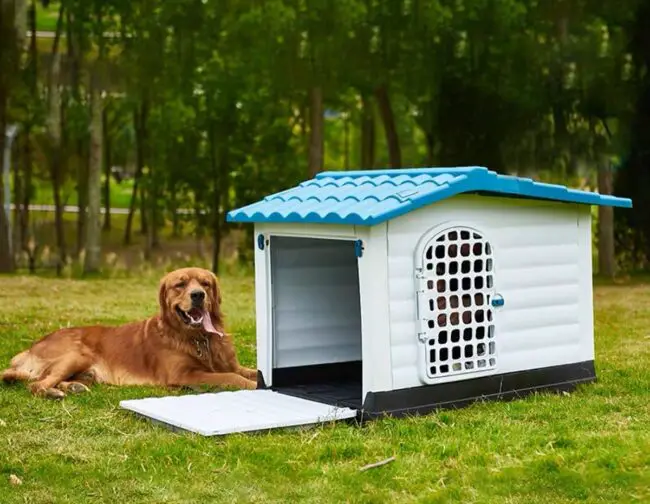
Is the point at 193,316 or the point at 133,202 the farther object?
the point at 133,202

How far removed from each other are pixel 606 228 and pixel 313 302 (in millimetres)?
11895

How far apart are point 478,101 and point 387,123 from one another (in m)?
2.29

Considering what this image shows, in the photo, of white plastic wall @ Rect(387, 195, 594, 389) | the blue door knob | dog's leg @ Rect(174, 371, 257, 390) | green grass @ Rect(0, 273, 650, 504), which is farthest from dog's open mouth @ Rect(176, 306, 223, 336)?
the blue door knob

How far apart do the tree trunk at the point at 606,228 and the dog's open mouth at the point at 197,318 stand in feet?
40.0

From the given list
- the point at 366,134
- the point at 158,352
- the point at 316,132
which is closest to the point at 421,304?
the point at 158,352

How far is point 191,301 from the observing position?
7551 millimetres

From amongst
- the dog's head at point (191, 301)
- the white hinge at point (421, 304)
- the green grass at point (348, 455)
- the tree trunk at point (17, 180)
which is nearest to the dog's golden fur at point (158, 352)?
the dog's head at point (191, 301)

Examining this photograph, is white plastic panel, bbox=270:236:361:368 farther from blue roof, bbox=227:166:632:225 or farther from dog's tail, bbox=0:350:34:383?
dog's tail, bbox=0:350:34:383

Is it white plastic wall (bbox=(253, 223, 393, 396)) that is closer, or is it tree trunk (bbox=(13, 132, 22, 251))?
white plastic wall (bbox=(253, 223, 393, 396))

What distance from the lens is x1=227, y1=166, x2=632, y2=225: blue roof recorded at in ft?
20.9

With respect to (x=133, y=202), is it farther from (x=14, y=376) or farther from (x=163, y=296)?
(x=163, y=296)

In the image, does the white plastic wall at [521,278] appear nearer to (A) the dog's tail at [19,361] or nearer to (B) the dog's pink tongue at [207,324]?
(B) the dog's pink tongue at [207,324]

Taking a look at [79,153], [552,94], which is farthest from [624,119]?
[79,153]

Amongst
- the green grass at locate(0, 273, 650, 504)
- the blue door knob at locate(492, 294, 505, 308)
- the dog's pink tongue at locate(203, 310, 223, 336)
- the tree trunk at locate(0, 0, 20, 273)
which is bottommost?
the green grass at locate(0, 273, 650, 504)
